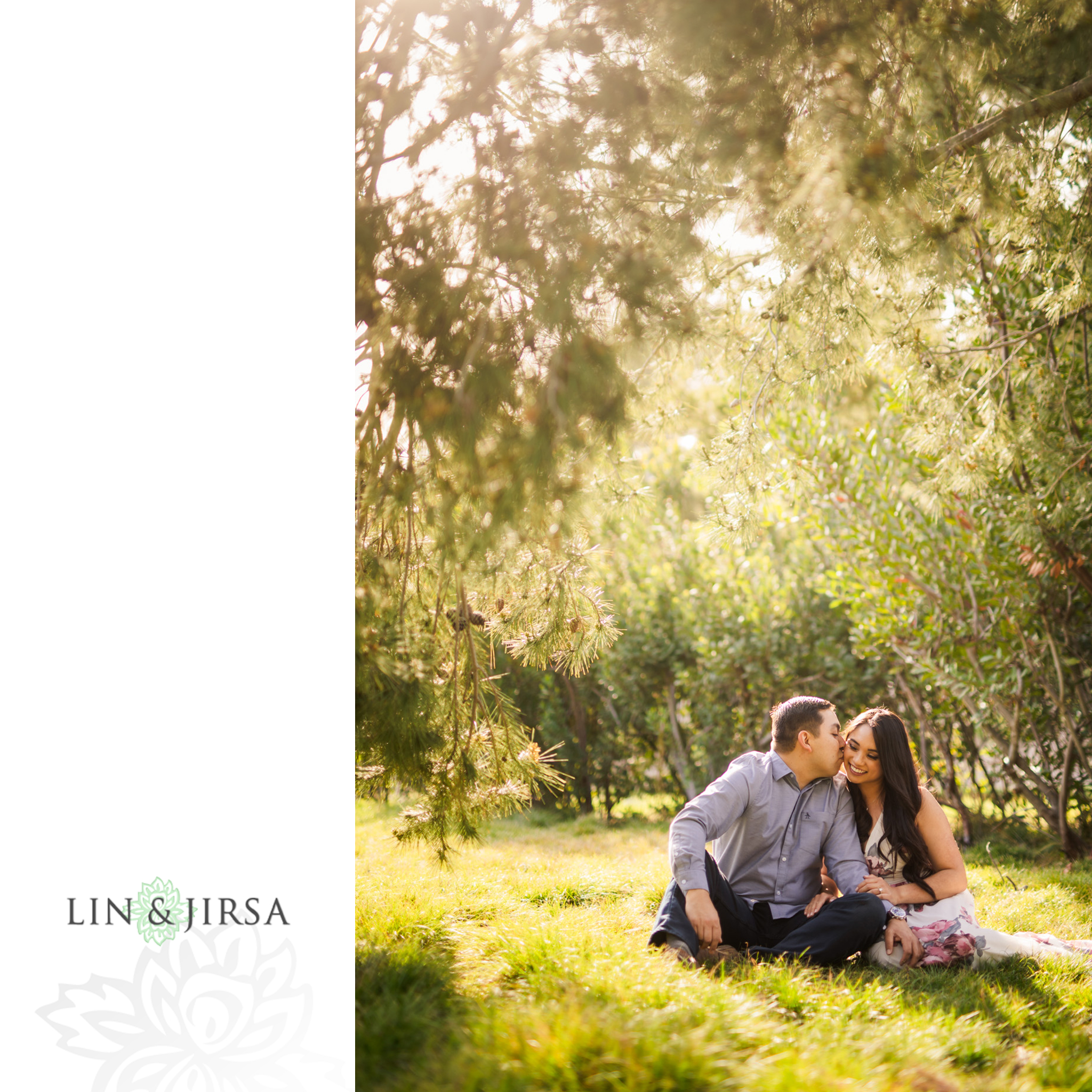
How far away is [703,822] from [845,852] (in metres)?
0.55

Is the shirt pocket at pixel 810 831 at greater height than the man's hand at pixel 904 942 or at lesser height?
greater

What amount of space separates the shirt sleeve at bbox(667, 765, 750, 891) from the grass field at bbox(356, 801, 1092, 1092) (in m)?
0.23

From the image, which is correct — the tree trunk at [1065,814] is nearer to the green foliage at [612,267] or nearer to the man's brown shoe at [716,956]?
the green foliage at [612,267]

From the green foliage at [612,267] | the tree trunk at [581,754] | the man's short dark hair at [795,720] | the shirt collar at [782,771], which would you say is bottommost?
the tree trunk at [581,754]

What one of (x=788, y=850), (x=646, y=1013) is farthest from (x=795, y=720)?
(x=646, y=1013)

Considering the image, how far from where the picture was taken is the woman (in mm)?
2279

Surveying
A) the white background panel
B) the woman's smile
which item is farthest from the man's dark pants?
the white background panel

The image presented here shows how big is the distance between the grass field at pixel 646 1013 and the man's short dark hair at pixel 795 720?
0.64 m

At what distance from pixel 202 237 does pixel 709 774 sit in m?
4.55

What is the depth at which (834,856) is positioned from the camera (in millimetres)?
2416

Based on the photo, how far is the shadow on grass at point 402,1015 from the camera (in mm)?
1522

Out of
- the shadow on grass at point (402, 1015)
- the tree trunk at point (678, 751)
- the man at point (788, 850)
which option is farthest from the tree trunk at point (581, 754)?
the shadow on grass at point (402, 1015)

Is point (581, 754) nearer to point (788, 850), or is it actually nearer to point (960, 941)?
point (788, 850)

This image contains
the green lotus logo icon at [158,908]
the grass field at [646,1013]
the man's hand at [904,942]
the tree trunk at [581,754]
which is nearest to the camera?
the grass field at [646,1013]
